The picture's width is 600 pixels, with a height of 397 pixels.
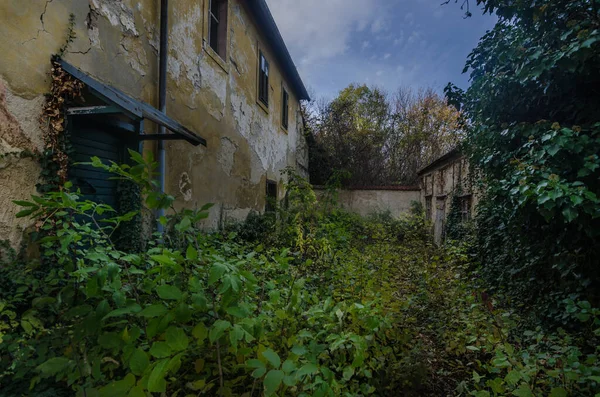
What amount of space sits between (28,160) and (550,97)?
16.6 ft

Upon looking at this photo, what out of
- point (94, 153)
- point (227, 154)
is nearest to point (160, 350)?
point (94, 153)

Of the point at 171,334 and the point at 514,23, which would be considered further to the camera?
the point at 514,23

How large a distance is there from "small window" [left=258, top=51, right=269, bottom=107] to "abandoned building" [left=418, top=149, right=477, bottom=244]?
496cm

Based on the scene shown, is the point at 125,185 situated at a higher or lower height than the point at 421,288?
higher

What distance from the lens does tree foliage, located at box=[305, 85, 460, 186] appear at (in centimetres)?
1674

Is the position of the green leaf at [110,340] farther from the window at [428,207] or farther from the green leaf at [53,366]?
the window at [428,207]

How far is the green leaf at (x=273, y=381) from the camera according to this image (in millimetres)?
1043

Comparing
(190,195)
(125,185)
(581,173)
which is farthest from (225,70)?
(581,173)

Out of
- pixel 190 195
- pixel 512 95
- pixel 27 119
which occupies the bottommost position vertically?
pixel 190 195

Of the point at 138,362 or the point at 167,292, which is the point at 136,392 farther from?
the point at 167,292

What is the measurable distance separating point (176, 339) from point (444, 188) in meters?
9.36

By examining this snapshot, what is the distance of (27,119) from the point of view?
2.56 m

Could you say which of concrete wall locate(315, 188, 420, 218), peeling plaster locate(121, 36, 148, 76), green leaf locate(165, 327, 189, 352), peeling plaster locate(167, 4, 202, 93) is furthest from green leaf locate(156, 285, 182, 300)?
concrete wall locate(315, 188, 420, 218)

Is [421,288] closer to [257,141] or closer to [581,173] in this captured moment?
[581,173]
